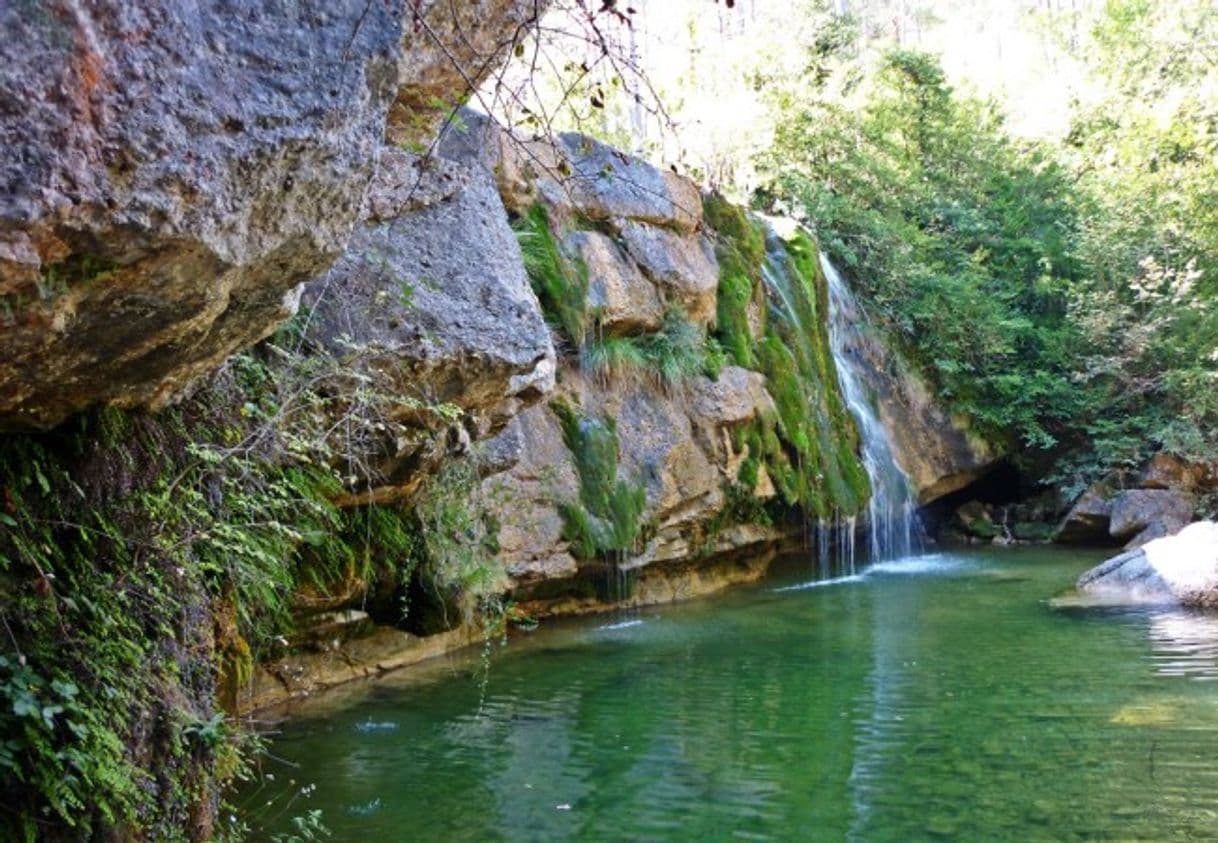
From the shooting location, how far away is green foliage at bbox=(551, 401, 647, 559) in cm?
1048

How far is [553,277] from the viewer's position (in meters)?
10.8

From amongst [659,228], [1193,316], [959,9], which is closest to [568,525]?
[659,228]

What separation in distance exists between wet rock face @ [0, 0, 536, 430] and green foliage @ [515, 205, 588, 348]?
7.47m

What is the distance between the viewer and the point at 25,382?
9.22 ft

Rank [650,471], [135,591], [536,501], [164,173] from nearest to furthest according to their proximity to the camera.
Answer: [164,173]
[135,591]
[536,501]
[650,471]

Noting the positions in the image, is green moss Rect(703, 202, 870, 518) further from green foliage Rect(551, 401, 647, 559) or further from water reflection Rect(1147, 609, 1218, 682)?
water reflection Rect(1147, 609, 1218, 682)

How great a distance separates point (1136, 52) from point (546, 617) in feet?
58.7

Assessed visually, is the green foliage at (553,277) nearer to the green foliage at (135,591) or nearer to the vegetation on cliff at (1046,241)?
the green foliage at (135,591)

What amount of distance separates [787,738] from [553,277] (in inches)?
231

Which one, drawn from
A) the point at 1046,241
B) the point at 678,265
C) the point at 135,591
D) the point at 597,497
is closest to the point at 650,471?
the point at 597,497

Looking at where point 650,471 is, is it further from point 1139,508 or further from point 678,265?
point 1139,508

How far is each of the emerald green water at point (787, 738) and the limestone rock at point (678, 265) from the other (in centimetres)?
422

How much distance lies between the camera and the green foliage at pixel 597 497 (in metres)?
10.5

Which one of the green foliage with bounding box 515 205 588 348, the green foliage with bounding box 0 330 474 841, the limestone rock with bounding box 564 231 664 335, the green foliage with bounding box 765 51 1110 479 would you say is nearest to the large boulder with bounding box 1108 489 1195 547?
the green foliage with bounding box 765 51 1110 479
